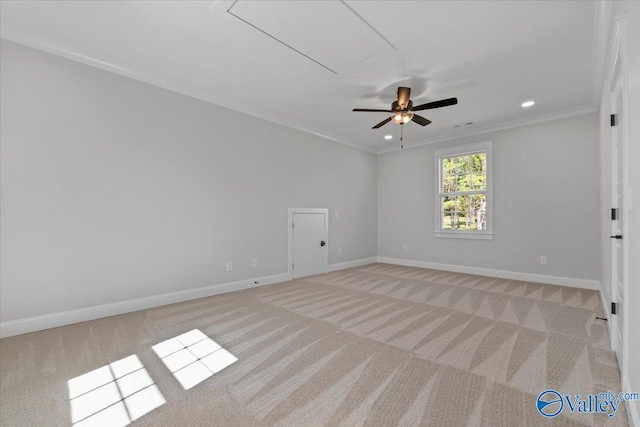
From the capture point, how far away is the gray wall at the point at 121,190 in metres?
2.67

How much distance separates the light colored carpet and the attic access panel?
2.87 m

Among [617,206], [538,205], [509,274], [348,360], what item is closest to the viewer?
[348,360]

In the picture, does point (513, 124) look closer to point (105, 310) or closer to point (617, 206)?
point (617, 206)

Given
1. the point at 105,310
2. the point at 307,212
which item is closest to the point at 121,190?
the point at 105,310

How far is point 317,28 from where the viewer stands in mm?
2529

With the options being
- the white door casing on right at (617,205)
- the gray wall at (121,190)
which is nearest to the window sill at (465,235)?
the white door casing on right at (617,205)

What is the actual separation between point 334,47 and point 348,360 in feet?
9.61

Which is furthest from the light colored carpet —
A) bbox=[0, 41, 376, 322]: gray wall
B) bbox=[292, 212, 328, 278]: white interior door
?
bbox=[292, 212, 328, 278]: white interior door

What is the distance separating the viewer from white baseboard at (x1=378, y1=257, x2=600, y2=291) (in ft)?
14.4

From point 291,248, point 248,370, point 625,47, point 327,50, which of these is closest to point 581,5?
point 625,47

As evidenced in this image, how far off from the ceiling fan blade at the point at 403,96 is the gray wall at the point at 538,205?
2.85 metres

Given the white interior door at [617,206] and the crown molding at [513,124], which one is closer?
the white interior door at [617,206]

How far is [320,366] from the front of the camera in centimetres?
207

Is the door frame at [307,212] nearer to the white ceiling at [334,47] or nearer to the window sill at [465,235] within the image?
the white ceiling at [334,47]
